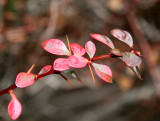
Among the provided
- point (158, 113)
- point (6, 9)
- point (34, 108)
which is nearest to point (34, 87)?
point (34, 108)

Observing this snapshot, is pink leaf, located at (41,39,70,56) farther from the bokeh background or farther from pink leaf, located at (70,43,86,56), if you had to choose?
the bokeh background

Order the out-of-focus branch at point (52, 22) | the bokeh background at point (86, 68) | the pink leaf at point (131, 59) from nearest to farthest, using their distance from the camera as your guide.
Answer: the pink leaf at point (131, 59) → the out-of-focus branch at point (52, 22) → the bokeh background at point (86, 68)

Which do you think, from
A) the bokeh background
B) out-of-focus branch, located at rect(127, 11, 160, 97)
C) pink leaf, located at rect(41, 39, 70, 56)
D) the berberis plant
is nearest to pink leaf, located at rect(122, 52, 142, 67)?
the berberis plant

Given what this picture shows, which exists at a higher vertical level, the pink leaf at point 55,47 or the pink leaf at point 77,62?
the pink leaf at point 55,47

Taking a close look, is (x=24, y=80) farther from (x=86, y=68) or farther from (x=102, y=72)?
(x=86, y=68)

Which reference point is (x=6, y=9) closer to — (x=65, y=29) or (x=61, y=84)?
(x=65, y=29)

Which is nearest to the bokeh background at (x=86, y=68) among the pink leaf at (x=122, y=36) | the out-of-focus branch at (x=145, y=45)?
the out-of-focus branch at (x=145, y=45)

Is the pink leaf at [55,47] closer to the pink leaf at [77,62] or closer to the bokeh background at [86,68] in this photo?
the pink leaf at [77,62]
